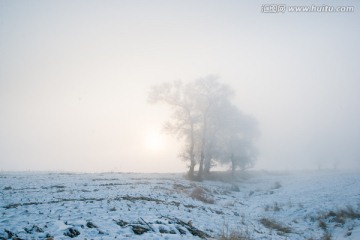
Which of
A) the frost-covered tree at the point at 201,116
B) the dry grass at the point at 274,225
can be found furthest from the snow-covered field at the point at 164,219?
the frost-covered tree at the point at 201,116

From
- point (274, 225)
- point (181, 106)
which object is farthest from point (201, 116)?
point (274, 225)

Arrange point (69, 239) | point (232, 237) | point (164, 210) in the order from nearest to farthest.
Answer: point (69, 239) < point (232, 237) < point (164, 210)

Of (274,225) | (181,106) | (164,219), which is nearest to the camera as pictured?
(164,219)

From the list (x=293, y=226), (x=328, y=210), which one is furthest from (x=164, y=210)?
(x=328, y=210)

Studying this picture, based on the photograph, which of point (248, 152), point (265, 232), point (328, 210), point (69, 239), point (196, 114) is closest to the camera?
point (69, 239)

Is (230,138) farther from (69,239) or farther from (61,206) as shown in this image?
(69,239)

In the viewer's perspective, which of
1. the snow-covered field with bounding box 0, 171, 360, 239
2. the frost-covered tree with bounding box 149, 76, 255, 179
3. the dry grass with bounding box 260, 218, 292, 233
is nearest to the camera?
the snow-covered field with bounding box 0, 171, 360, 239

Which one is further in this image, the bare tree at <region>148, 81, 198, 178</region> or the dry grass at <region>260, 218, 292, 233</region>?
the bare tree at <region>148, 81, 198, 178</region>

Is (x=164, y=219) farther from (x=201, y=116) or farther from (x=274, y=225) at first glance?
(x=201, y=116)

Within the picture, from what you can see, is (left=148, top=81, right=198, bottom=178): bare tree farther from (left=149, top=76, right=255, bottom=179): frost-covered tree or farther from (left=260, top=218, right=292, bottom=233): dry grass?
(left=260, top=218, right=292, bottom=233): dry grass

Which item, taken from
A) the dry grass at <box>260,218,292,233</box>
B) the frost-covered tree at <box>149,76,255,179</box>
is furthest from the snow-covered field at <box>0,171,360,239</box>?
the frost-covered tree at <box>149,76,255,179</box>

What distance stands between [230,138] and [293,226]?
3754 centimetres

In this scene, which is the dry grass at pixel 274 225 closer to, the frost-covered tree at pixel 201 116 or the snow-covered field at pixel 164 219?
the snow-covered field at pixel 164 219

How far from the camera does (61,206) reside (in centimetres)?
1288
